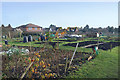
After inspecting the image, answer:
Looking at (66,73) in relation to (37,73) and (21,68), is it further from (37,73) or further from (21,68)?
(21,68)

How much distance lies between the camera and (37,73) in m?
3.90

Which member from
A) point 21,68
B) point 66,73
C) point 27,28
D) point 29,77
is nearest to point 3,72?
point 21,68

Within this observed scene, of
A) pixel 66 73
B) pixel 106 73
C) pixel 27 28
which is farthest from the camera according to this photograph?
pixel 27 28

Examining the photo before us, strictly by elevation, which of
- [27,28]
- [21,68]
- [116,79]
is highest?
[27,28]

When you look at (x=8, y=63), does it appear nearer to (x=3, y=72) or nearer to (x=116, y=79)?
(x=3, y=72)

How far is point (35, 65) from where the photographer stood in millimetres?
4086

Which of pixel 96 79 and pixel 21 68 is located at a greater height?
pixel 21 68

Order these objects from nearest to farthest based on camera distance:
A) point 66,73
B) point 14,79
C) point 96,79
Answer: point 14,79
point 96,79
point 66,73

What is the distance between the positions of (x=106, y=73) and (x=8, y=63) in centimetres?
394

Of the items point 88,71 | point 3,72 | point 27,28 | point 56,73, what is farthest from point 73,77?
point 27,28

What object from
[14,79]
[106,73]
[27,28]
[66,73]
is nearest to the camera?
[14,79]

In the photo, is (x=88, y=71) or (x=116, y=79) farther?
(x=88, y=71)

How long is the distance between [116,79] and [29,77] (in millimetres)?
2930

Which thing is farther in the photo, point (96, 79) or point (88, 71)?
point (88, 71)
